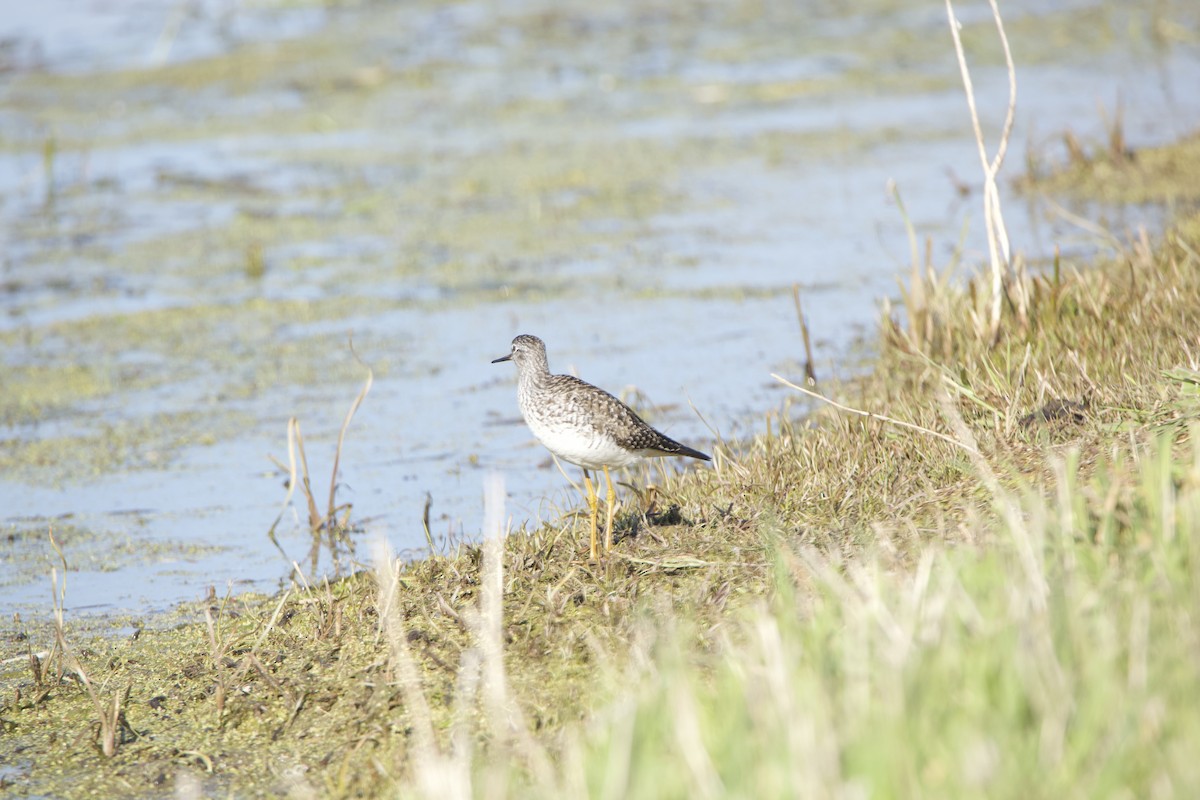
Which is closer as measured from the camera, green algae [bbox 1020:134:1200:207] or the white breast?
the white breast

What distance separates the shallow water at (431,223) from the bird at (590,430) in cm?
109

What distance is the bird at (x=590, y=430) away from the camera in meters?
4.95

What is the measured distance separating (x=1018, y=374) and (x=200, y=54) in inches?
563

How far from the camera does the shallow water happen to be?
23.6 ft

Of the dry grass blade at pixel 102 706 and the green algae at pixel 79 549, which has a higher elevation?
the dry grass blade at pixel 102 706

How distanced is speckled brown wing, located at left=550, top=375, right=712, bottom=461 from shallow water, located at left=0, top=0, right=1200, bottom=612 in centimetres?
111

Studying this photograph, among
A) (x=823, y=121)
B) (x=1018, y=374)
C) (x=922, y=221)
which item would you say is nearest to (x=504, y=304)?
(x=922, y=221)

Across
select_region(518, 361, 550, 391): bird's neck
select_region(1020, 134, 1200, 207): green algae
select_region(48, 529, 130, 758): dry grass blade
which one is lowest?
select_region(48, 529, 130, 758): dry grass blade

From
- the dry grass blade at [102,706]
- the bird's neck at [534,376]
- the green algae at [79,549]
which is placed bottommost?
the green algae at [79,549]

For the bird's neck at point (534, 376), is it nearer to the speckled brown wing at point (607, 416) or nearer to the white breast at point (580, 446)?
the speckled brown wing at point (607, 416)

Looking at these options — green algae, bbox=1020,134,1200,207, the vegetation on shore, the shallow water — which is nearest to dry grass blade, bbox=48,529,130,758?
the vegetation on shore

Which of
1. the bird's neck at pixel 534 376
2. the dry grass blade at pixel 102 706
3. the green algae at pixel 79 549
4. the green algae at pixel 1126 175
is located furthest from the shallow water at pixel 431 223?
the dry grass blade at pixel 102 706

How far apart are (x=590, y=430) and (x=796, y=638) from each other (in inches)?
67.1

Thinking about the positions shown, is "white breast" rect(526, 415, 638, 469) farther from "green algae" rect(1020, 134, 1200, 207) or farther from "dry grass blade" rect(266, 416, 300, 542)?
"green algae" rect(1020, 134, 1200, 207)
